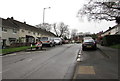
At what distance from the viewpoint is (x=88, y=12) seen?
2019 cm

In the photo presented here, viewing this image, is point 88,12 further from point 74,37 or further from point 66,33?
point 74,37

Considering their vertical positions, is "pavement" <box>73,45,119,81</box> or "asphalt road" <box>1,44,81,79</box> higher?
"pavement" <box>73,45,119,81</box>

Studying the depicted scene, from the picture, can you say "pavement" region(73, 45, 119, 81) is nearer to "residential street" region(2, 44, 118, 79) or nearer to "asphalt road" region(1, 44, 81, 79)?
"residential street" region(2, 44, 118, 79)

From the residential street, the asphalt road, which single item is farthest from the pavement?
the asphalt road

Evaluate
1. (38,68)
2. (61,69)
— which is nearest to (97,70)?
(61,69)

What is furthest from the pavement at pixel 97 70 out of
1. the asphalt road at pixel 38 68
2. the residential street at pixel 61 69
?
the asphalt road at pixel 38 68

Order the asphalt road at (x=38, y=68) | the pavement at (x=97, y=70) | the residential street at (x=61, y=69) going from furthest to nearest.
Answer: the asphalt road at (x=38, y=68) → the residential street at (x=61, y=69) → the pavement at (x=97, y=70)

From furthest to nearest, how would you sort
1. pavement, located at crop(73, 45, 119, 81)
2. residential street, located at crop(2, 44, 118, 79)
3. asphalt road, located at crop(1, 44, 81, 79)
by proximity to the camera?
asphalt road, located at crop(1, 44, 81, 79), residential street, located at crop(2, 44, 118, 79), pavement, located at crop(73, 45, 119, 81)

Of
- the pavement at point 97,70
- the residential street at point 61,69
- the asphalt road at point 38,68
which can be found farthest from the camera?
the asphalt road at point 38,68

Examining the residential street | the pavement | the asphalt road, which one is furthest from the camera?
the asphalt road

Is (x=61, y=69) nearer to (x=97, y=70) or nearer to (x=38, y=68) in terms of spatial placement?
(x=38, y=68)

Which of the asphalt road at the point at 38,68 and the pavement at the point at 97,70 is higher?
the pavement at the point at 97,70

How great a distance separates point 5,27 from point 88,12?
2147 cm

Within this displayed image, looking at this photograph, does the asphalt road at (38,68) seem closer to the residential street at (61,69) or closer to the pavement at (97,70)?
the residential street at (61,69)
